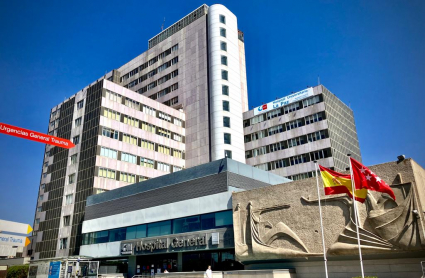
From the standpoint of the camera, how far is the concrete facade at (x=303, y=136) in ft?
222

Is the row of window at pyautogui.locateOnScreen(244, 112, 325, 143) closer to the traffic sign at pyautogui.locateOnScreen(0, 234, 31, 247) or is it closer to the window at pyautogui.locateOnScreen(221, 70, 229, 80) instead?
the window at pyautogui.locateOnScreen(221, 70, 229, 80)

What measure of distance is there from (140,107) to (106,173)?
55.4 ft

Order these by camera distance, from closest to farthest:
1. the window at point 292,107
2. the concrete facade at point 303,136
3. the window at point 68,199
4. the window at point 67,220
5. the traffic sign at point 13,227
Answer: the traffic sign at point 13,227
the window at point 67,220
the window at point 68,199
the concrete facade at point 303,136
the window at point 292,107

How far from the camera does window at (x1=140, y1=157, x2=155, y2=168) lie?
7099cm

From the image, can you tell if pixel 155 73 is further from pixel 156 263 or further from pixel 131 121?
pixel 156 263

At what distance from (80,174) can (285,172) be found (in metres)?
38.3

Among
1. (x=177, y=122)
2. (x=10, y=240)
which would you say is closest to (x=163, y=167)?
(x=177, y=122)

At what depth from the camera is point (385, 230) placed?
25422 mm

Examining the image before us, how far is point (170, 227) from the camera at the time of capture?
40.8 meters

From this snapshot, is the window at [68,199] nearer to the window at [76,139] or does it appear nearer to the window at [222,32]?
the window at [76,139]

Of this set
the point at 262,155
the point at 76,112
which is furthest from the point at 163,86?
the point at 262,155

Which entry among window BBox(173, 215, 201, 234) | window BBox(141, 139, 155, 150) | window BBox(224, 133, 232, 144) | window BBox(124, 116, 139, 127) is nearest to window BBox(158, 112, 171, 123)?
→ window BBox(124, 116, 139, 127)

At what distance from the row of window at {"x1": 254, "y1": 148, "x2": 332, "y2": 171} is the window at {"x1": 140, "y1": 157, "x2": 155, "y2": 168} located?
22328 mm

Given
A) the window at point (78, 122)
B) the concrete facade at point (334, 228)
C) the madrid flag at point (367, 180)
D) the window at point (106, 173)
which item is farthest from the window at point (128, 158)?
the madrid flag at point (367, 180)
